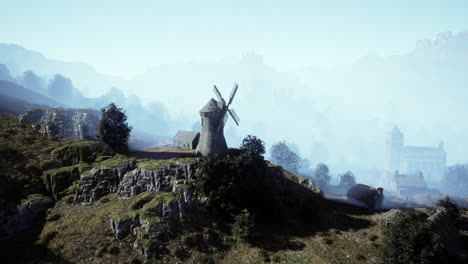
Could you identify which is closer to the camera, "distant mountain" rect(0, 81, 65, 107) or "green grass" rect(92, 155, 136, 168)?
"green grass" rect(92, 155, 136, 168)

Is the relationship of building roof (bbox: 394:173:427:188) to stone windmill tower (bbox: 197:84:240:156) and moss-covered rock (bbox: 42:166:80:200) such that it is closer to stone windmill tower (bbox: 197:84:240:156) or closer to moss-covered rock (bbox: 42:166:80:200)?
stone windmill tower (bbox: 197:84:240:156)

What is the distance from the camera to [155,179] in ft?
133

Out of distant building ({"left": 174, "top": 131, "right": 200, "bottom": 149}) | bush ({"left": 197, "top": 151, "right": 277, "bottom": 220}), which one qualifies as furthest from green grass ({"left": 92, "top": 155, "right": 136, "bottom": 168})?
distant building ({"left": 174, "top": 131, "right": 200, "bottom": 149})

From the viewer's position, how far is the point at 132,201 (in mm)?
38219

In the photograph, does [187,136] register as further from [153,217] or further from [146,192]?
[153,217]

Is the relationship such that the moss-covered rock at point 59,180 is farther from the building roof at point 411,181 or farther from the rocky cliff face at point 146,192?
the building roof at point 411,181

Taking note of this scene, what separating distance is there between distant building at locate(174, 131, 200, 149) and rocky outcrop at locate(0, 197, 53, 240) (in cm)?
2983

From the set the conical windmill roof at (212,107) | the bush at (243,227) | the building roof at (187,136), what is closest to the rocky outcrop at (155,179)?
the bush at (243,227)

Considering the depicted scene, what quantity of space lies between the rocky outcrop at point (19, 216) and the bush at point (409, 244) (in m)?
48.1

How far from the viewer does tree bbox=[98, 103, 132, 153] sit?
52031 millimetres

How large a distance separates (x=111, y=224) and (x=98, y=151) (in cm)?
2110

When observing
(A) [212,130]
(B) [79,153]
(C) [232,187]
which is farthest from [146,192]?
(B) [79,153]

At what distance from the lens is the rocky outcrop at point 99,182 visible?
40.6 meters

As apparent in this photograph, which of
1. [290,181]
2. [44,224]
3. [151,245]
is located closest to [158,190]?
[151,245]
